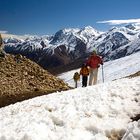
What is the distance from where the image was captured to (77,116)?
1578 centimetres

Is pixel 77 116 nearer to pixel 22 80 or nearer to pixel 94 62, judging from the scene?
pixel 94 62

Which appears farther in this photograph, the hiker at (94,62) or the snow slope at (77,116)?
the hiker at (94,62)

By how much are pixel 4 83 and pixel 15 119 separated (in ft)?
65.7

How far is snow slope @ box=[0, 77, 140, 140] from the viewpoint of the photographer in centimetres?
1408

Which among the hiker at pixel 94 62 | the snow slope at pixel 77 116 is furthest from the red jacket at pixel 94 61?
the snow slope at pixel 77 116

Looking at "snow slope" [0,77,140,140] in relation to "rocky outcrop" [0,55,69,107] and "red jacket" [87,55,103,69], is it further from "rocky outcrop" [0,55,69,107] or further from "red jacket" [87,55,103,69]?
"rocky outcrop" [0,55,69,107]

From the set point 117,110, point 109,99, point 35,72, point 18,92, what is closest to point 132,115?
point 117,110

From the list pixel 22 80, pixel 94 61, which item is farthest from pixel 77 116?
pixel 22 80

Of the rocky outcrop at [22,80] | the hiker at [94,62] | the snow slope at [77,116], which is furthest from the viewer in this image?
the rocky outcrop at [22,80]

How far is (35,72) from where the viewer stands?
4122cm

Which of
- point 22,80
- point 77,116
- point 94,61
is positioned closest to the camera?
point 77,116

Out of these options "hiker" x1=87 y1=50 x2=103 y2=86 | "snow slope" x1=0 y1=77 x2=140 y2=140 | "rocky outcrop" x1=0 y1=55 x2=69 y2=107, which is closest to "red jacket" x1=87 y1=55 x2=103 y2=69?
"hiker" x1=87 y1=50 x2=103 y2=86

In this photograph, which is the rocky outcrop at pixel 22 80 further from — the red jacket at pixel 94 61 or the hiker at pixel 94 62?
the red jacket at pixel 94 61

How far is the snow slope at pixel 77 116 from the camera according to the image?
14.1 m
